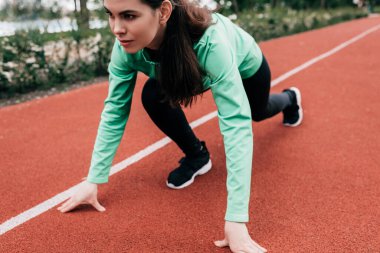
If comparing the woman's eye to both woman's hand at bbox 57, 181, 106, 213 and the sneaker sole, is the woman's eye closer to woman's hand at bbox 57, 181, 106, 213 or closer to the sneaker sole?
woman's hand at bbox 57, 181, 106, 213

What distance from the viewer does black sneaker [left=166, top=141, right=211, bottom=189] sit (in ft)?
9.89

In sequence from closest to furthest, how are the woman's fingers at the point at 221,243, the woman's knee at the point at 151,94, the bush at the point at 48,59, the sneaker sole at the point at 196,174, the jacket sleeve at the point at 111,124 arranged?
the woman's fingers at the point at 221,243, the jacket sleeve at the point at 111,124, the woman's knee at the point at 151,94, the sneaker sole at the point at 196,174, the bush at the point at 48,59

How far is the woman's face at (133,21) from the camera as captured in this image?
1897 millimetres

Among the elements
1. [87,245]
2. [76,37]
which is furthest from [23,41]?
[87,245]

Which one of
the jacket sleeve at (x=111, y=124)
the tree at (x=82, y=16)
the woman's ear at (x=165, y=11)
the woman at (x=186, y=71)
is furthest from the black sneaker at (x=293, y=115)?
the tree at (x=82, y=16)

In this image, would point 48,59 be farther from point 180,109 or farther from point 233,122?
point 233,122

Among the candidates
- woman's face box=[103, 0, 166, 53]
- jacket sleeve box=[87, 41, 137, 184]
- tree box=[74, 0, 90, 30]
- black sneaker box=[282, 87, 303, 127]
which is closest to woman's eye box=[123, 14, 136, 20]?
woman's face box=[103, 0, 166, 53]

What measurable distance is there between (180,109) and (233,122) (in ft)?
2.74

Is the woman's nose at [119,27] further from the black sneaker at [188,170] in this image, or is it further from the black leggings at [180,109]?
the black sneaker at [188,170]

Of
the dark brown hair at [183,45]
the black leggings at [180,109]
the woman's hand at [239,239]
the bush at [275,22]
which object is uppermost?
the dark brown hair at [183,45]

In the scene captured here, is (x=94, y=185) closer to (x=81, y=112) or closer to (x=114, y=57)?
(x=114, y=57)

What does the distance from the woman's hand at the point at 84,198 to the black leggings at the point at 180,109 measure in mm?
645

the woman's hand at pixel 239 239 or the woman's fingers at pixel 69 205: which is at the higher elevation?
the woman's hand at pixel 239 239

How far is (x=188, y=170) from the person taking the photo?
10.1 ft
